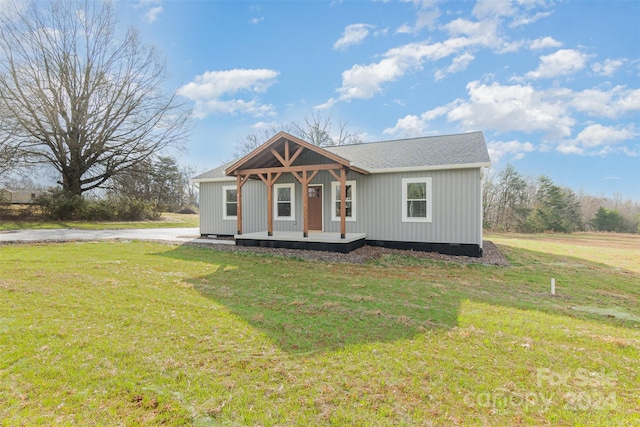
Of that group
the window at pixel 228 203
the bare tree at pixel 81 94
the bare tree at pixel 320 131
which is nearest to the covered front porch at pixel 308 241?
the window at pixel 228 203

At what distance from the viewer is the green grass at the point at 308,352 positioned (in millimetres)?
2281

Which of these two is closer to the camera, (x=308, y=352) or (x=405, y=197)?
(x=308, y=352)

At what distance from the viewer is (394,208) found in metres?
10.4

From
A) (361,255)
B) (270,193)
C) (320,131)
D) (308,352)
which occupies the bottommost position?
(308,352)

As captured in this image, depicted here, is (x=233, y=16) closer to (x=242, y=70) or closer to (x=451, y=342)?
(x=242, y=70)

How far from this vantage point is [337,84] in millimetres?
23484

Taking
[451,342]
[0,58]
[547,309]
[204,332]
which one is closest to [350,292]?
[451,342]

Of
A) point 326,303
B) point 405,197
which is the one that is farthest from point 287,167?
point 326,303

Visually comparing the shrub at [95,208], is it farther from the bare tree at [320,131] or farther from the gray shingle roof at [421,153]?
the bare tree at [320,131]

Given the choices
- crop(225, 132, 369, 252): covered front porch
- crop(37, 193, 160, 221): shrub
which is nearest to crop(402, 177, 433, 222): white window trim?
crop(225, 132, 369, 252): covered front porch

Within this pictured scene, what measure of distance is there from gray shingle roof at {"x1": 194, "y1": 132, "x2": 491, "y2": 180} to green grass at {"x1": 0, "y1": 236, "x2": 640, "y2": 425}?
4.64 meters

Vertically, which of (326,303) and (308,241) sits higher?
(308,241)

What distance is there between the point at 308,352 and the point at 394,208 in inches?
311

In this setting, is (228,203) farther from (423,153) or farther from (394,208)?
(423,153)
